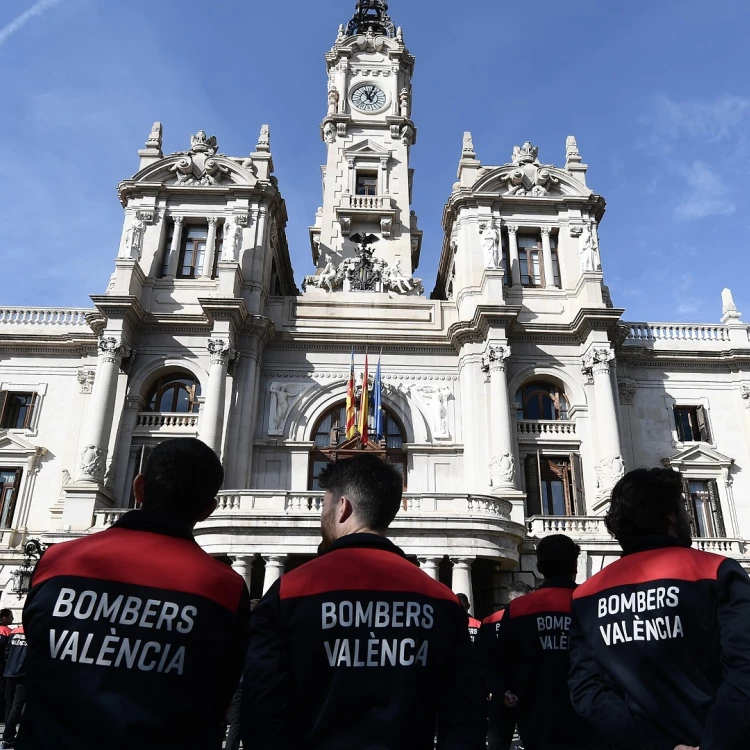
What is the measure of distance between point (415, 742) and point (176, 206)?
29.2m

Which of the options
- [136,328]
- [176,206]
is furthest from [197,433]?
[176,206]

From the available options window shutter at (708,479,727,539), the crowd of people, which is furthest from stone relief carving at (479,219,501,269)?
the crowd of people

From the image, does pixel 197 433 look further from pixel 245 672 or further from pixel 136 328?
pixel 245 672

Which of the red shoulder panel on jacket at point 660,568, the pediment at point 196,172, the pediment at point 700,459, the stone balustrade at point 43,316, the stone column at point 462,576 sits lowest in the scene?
the red shoulder panel on jacket at point 660,568

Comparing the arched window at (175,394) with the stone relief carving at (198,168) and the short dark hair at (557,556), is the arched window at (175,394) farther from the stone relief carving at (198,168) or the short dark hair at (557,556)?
the short dark hair at (557,556)

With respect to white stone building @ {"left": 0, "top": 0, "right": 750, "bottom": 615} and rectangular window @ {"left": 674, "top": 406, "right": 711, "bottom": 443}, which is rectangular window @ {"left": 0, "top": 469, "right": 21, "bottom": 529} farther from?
rectangular window @ {"left": 674, "top": 406, "right": 711, "bottom": 443}

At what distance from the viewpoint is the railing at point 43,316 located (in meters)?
28.2

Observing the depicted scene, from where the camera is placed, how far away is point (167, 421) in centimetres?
2553

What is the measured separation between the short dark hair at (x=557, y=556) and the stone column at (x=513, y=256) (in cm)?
2375

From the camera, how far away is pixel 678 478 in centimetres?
383

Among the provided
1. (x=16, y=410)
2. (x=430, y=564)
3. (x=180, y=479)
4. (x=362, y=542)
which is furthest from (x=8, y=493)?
(x=362, y=542)

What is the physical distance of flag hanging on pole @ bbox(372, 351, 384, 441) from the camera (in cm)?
2441

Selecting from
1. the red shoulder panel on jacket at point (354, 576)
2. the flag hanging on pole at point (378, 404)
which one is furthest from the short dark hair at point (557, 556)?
the flag hanging on pole at point (378, 404)

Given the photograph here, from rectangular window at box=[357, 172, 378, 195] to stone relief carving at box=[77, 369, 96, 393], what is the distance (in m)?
15.4
